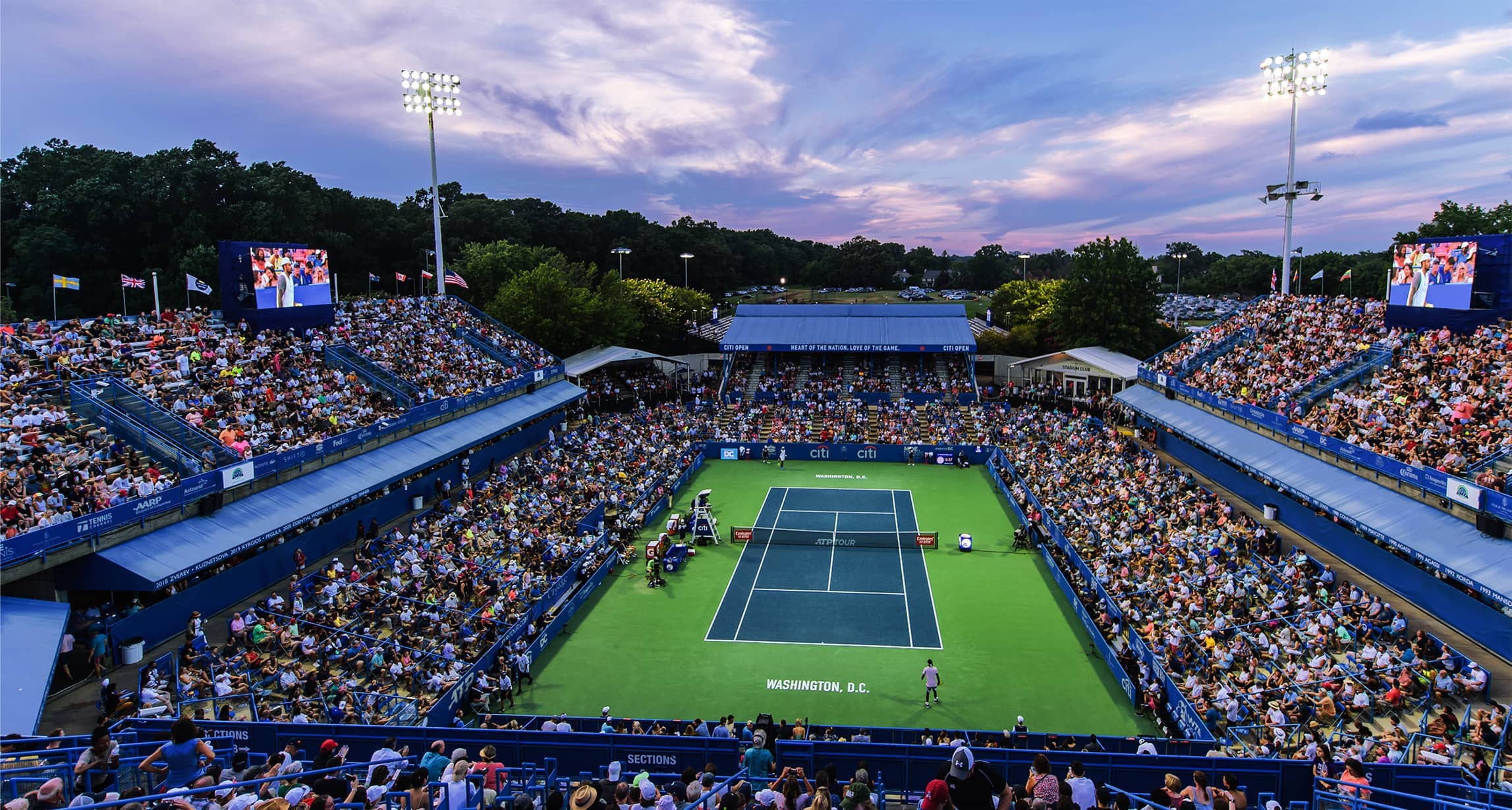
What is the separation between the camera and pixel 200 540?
21.0m

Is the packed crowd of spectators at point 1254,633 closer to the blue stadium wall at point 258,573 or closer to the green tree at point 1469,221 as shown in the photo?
the blue stadium wall at point 258,573

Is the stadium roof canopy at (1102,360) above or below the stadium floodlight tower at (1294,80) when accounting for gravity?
below

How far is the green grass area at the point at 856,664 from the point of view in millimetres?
20297

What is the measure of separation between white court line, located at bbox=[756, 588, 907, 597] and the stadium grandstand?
0.17m

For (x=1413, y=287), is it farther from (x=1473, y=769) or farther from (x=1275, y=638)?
(x=1473, y=769)

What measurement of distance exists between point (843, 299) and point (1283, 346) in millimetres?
73257

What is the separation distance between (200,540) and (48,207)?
43052mm

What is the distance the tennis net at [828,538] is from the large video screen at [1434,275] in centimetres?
1993

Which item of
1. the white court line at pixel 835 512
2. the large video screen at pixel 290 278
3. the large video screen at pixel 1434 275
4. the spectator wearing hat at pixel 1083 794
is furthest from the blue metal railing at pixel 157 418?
the large video screen at pixel 1434 275

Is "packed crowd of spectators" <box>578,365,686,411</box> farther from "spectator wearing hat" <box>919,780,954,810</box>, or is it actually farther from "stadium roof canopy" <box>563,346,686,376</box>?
"spectator wearing hat" <box>919,780,954,810</box>

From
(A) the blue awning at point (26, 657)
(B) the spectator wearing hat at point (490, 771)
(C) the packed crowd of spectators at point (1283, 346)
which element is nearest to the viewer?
(B) the spectator wearing hat at point (490, 771)

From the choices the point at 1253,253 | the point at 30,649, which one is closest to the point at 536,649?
the point at 30,649

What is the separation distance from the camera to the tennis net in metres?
33.5

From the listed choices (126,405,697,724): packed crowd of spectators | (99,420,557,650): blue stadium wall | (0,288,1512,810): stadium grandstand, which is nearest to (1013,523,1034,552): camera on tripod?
(0,288,1512,810): stadium grandstand
